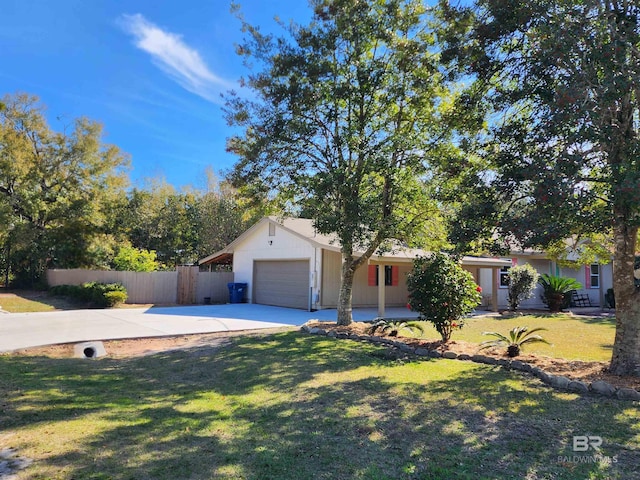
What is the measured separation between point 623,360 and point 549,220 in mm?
2635

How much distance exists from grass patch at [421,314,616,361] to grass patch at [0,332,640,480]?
8.48 ft

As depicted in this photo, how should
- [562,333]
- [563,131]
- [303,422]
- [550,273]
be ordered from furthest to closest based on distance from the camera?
[550,273] < [562,333] < [563,131] < [303,422]

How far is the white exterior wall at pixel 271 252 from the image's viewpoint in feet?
55.2

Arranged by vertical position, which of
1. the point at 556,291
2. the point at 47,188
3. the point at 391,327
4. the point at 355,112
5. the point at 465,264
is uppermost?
the point at 47,188

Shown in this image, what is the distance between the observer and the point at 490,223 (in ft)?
20.5

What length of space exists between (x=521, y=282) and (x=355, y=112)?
11.2 m

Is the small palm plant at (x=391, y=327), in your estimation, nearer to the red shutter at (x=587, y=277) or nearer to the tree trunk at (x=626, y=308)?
the tree trunk at (x=626, y=308)

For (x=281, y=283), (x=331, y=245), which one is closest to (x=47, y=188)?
(x=281, y=283)

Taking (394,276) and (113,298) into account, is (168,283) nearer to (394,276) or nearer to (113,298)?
(113,298)

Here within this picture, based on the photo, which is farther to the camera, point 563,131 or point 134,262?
point 134,262

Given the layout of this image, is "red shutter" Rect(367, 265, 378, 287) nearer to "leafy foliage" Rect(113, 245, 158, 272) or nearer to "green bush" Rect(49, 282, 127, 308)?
"green bush" Rect(49, 282, 127, 308)

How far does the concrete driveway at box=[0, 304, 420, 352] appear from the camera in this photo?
9.88 meters

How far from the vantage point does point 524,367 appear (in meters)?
6.70

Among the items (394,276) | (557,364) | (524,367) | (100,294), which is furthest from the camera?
(394,276)
